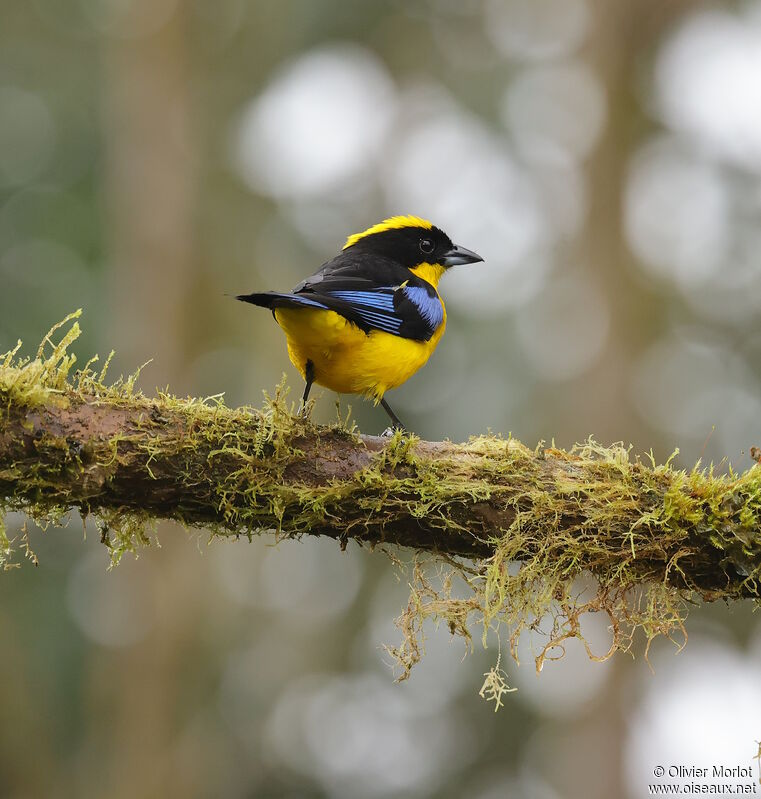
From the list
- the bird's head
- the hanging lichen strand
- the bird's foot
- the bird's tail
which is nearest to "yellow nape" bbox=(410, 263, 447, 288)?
the bird's head

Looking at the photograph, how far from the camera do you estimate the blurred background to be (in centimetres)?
1149

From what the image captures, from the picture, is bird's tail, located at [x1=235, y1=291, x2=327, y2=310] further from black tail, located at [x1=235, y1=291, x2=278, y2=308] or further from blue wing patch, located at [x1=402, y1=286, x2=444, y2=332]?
blue wing patch, located at [x1=402, y1=286, x2=444, y2=332]

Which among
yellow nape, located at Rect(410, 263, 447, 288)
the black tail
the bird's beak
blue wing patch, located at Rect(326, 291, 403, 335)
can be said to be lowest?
the black tail

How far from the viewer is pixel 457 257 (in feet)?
20.4

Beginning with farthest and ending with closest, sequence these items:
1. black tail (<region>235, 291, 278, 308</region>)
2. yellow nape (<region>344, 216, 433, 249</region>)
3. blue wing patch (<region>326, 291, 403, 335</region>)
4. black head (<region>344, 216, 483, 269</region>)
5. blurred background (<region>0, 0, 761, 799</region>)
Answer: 1. blurred background (<region>0, 0, 761, 799</region>)
2. yellow nape (<region>344, 216, 433, 249</region>)
3. black head (<region>344, 216, 483, 269</region>)
4. blue wing patch (<region>326, 291, 403, 335</region>)
5. black tail (<region>235, 291, 278, 308</region>)

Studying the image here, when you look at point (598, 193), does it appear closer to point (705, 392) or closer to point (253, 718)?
point (705, 392)

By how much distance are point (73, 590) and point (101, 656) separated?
10.7 feet

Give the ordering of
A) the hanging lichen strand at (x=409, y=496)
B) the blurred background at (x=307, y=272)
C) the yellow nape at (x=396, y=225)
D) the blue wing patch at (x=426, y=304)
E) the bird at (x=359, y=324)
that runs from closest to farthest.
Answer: the hanging lichen strand at (x=409, y=496) < the bird at (x=359, y=324) < the blue wing patch at (x=426, y=304) < the yellow nape at (x=396, y=225) < the blurred background at (x=307, y=272)

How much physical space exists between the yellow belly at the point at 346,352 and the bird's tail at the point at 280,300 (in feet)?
0.39

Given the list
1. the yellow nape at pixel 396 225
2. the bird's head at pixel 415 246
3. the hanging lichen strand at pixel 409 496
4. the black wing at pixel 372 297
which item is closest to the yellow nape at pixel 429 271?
the bird's head at pixel 415 246

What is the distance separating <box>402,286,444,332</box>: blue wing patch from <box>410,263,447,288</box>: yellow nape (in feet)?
2.19

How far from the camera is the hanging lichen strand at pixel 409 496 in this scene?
10.4 feet

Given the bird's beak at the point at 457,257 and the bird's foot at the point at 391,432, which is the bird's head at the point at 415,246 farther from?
the bird's foot at the point at 391,432


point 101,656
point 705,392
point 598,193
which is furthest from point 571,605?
point 705,392
